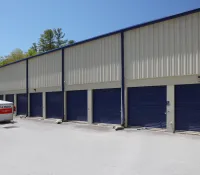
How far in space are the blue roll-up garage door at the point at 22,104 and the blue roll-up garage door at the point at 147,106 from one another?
525 inches

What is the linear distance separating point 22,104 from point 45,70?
5.66m

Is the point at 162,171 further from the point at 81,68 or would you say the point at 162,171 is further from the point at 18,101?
the point at 18,101

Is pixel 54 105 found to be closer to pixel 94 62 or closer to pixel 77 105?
pixel 77 105

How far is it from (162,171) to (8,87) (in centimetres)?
2442

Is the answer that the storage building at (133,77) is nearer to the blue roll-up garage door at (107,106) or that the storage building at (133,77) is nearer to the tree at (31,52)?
the blue roll-up garage door at (107,106)

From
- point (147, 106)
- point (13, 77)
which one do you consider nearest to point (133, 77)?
point (147, 106)

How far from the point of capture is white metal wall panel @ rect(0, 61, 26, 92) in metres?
25.6

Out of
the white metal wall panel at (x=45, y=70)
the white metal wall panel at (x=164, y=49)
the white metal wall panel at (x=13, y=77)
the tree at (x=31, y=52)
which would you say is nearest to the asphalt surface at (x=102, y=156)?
the white metal wall panel at (x=164, y=49)

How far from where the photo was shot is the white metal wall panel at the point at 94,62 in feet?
52.8

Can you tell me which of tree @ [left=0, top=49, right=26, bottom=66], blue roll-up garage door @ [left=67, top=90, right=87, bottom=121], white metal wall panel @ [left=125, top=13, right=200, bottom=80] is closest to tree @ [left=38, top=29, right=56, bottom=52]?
tree @ [left=0, top=49, right=26, bottom=66]

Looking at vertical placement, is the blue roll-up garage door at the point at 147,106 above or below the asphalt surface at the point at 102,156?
above

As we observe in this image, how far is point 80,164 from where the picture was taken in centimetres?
727

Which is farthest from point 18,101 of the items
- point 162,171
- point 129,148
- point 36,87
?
point 162,171

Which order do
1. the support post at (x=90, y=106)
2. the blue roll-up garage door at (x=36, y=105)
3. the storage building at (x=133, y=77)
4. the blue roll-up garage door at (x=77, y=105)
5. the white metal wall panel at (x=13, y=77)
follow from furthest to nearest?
the white metal wall panel at (x=13, y=77), the blue roll-up garage door at (x=36, y=105), the blue roll-up garage door at (x=77, y=105), the support post at (x=90, y=106), the storage building at (x=133, y=77)
